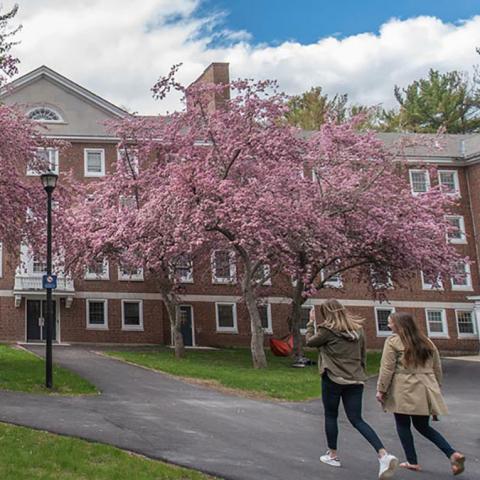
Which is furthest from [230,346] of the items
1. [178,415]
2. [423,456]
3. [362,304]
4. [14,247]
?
[423,456]

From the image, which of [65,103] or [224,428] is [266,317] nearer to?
[65,103]

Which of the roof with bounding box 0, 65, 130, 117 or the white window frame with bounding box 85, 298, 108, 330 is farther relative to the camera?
the roof with bounding box 0, 65, 130, 117

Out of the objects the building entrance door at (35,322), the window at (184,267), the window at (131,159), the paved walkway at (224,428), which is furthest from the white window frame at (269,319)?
the paved walkway at (224,428)

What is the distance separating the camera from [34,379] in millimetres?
14508

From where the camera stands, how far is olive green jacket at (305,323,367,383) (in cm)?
698

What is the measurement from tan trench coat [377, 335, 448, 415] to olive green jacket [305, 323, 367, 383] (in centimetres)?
29

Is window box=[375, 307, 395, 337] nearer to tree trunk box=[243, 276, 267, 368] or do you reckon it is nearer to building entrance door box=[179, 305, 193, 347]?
building entrance door box=[179, 305, 193, 347]

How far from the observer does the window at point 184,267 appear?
2284 centimetres

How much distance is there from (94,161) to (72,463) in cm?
2624

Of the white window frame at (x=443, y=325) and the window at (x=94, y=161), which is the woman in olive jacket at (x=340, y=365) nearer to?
the window at (x=94, y=161)

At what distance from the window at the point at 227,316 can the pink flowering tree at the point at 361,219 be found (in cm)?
814

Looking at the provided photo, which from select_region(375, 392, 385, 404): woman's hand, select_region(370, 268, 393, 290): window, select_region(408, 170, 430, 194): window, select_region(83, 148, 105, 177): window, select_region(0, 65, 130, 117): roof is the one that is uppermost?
select_region(0, 65, 130, 117): roof

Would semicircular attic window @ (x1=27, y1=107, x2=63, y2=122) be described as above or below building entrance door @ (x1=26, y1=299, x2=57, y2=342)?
above

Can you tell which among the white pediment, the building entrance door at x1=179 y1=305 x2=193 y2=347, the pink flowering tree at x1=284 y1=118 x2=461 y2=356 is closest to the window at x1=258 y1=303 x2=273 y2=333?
the building entrance door at x1=179 y1=305 x2=193 y2=347
